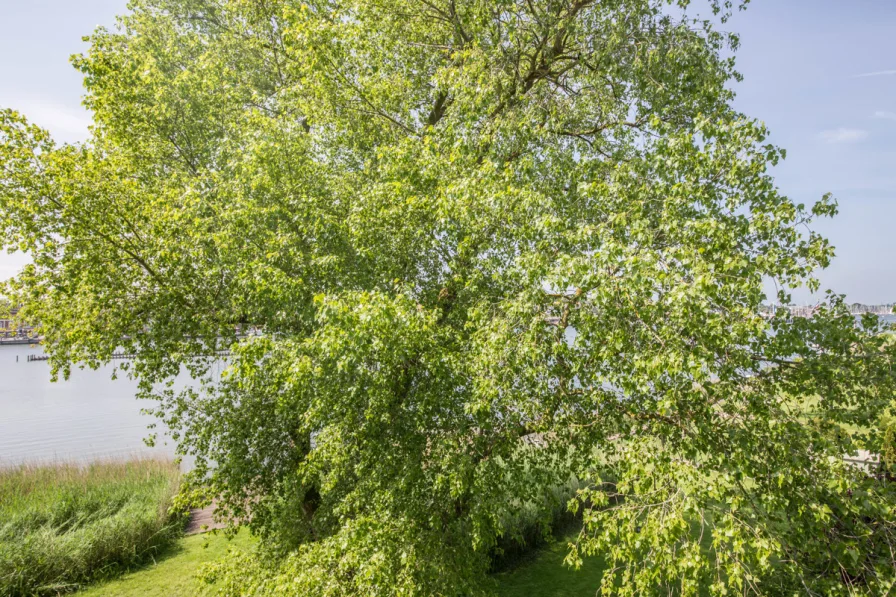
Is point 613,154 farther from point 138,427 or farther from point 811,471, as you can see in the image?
point 138,427

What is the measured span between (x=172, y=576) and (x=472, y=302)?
350 inches

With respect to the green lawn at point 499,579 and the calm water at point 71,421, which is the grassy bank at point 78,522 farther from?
the calm water at point 71,421

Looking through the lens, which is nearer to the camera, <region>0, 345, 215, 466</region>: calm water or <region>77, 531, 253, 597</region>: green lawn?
<region>77, 531, 253, 597</region>: green lawn

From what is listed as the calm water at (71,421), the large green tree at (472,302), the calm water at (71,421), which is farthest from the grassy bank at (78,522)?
the large green tree at (472,302)

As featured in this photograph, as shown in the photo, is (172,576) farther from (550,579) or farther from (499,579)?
(550,579)

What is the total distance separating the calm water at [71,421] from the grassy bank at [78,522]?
3401 mm

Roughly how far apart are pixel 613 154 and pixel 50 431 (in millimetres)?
34041

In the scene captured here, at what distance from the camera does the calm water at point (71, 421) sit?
2448cm

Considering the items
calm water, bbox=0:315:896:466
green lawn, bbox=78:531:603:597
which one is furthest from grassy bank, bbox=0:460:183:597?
calm water, bbox=0:315:896:466

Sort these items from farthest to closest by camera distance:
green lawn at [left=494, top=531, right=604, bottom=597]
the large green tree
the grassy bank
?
the grassy bank < green lawn at [left=494, top=531, right=604, bottom=597] < the large green tree

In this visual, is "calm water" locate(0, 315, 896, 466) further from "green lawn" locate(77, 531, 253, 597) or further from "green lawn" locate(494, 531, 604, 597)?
"green lawn" locate(494, 531, 604, 597)

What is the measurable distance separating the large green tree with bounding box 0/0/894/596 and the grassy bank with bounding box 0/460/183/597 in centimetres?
400

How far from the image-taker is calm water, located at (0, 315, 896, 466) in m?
24.5

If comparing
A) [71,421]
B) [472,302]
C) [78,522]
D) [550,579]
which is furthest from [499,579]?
[71,421]
